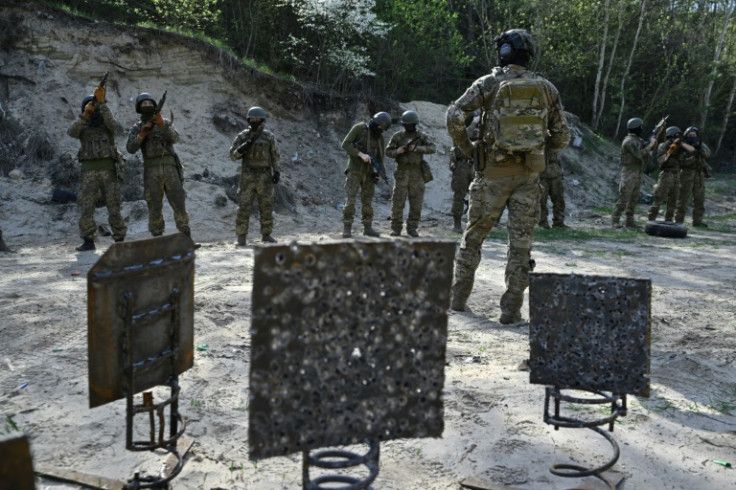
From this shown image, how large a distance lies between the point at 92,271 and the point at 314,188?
42.2 feet

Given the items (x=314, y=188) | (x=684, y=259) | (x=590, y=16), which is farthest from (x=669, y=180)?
(x=590, y=16)

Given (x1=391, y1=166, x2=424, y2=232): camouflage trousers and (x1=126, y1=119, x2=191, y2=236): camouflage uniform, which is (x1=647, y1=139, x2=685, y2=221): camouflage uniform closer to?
(x1=391, y1=166, x2=424, y2=232): camouflage trousers

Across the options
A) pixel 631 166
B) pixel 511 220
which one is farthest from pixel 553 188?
pixel 511 220

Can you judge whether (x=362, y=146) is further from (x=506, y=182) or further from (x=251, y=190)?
(x=506, y=182)

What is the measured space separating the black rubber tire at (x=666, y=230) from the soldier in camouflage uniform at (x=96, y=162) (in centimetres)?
909

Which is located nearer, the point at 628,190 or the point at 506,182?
the point at 506,182

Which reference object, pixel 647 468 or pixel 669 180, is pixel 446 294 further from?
pixel 669 180

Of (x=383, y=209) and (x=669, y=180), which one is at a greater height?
(x=669, y=180)

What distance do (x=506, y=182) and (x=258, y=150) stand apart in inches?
205

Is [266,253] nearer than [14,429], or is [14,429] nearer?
[266,253]

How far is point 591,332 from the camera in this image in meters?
3.13

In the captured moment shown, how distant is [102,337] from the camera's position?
8.23 ft

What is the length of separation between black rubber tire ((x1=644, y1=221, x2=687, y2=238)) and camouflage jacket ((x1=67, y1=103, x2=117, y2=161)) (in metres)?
9.25

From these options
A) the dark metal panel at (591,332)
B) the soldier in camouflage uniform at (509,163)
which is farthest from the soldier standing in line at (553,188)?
the dark metal panel at (591,332)
